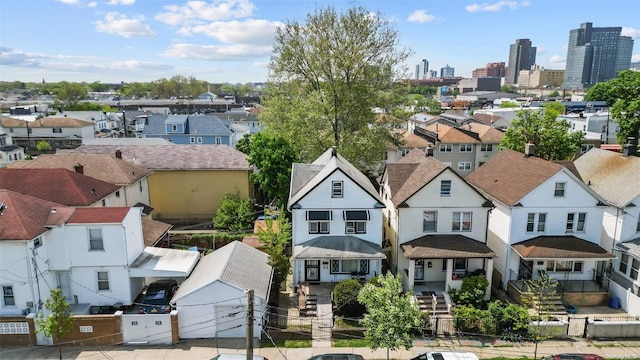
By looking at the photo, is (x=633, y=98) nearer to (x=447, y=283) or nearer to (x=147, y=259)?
(x=447, y=283)

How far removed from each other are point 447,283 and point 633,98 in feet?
112

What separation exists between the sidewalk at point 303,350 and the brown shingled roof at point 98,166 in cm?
1594

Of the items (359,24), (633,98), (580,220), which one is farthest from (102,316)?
(633,98)

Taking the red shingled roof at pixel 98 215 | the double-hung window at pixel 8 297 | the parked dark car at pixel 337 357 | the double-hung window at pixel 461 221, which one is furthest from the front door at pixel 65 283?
the double-hung window at pixel 461 221

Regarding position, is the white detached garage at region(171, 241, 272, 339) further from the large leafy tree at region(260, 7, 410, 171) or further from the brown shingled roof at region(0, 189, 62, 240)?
the large leafy tree at region(260, 7, 410, 171)

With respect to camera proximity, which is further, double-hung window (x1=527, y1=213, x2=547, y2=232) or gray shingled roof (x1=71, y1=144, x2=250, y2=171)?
gray shingled roof (x1=71, y1=144, x2=250, y2=171)

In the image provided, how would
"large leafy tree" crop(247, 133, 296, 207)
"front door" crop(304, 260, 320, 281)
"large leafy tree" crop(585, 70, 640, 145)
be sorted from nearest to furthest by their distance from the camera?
"front door" crop(304, 260, 320, 281) < "large leafy tree" crop(247, 133, 296, 207) < "large leafy tree" crop(585, 70, 640, 145)

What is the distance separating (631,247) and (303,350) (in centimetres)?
2208

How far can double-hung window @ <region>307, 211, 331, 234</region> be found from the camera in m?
28.1

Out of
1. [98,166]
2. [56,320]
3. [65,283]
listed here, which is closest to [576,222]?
[56,320]

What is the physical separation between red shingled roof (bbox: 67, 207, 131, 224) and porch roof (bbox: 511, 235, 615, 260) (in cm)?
2479

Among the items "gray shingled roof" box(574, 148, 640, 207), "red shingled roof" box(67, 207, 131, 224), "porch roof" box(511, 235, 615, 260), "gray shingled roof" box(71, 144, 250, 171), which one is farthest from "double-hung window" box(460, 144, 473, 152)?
"red shingled roof" box(67, 207, 131, 224)

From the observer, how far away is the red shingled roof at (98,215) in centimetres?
2350

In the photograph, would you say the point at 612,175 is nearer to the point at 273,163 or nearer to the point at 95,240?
the point at 273,163
